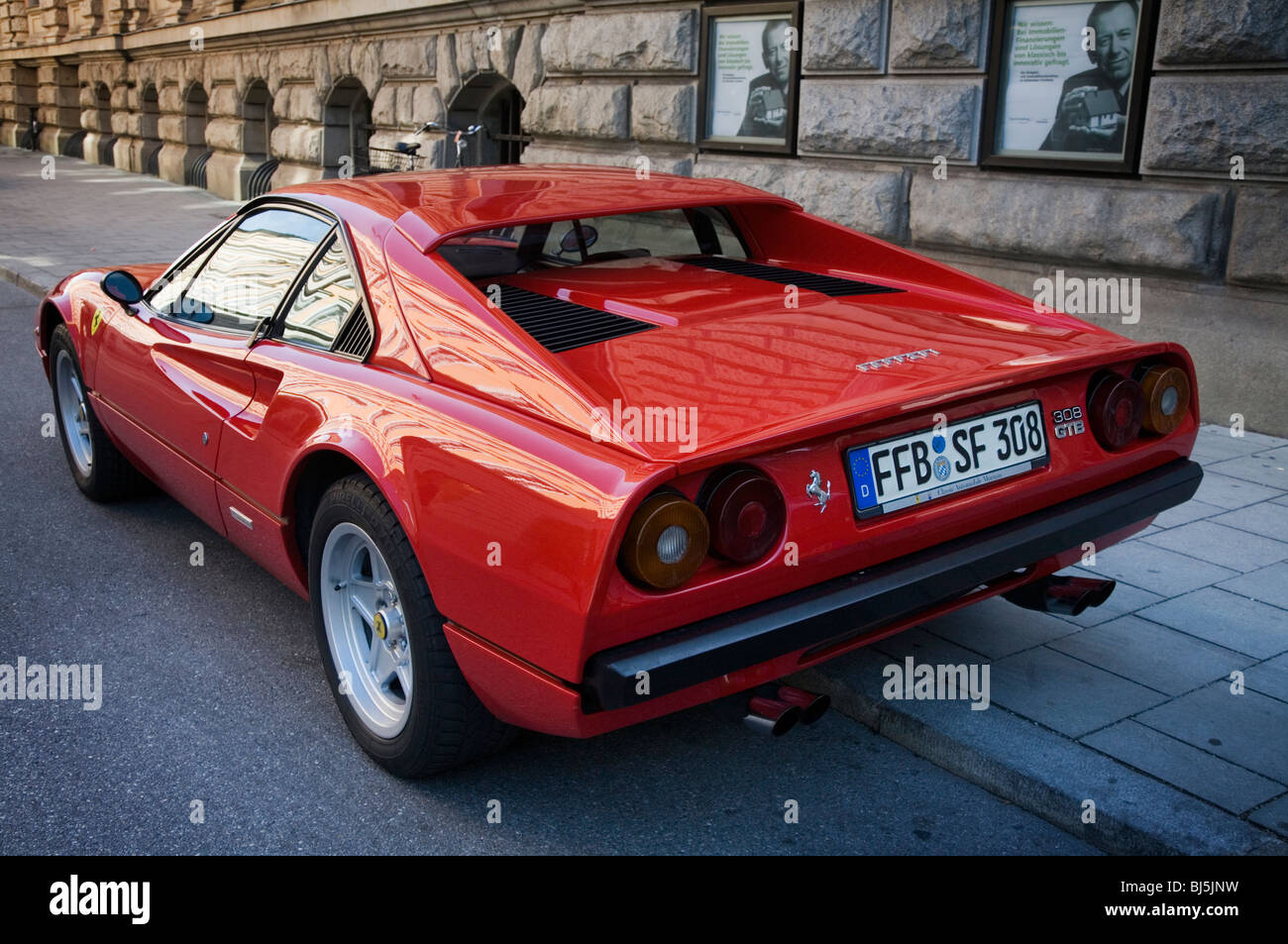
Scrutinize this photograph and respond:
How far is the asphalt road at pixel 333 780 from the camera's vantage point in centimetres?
281

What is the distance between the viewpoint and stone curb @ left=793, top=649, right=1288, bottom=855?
8.93 ft

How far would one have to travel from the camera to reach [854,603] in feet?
8.55

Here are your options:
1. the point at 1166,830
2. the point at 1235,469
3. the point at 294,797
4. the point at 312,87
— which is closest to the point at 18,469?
the point at 294,797

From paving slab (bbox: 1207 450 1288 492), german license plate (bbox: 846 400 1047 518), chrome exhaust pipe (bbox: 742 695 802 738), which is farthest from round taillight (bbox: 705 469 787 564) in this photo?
paving slab (bbox: 1207 450 1288 492)

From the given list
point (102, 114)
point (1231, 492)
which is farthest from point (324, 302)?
point (102, 114)

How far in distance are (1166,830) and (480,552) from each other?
5.51 feet

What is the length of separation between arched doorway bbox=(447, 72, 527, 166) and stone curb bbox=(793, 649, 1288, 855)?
10.2 metres

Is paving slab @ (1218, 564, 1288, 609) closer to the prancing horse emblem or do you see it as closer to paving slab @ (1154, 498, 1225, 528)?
paving slab @ (1154, 498, 1225, 528)

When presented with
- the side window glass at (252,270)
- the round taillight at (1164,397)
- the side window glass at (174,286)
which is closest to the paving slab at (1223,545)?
the round taillight at (1164,397)

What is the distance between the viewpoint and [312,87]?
16156 millimetres

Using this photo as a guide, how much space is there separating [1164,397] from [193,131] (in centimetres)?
2144

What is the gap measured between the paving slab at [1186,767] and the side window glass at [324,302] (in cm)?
230
